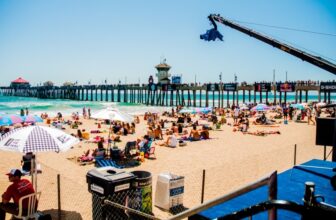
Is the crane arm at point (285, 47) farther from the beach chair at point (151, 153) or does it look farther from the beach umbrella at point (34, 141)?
the beach umbrella at point (34, 141)

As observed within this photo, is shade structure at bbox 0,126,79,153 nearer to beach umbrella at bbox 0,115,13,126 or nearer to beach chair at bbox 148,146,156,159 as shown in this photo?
beach chair at bbox 148,146,156,159

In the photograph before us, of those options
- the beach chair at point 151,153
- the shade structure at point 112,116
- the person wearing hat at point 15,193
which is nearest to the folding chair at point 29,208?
the person wearing hat at point 15,193

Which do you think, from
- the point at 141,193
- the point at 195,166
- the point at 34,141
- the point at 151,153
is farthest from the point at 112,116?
the point at 141,193

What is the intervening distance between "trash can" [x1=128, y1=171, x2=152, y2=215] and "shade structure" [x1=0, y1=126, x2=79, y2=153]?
158cm

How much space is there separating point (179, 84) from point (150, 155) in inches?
1857

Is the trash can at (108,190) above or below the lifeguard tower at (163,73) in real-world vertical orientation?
below

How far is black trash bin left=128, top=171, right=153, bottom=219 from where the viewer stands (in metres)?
5.16

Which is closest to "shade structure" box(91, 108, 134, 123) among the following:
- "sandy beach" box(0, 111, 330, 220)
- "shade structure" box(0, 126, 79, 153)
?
"sandy beach" box(0, 111, 330, 220)

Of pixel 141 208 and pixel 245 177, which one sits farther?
pixel 245 177

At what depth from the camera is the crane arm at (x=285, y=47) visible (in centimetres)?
763

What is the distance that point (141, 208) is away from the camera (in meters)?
5.52

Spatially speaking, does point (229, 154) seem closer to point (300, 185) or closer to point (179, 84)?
point (300, 185)

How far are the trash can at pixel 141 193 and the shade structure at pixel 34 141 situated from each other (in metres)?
1.58

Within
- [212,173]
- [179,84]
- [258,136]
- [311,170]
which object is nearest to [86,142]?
[212,173]
